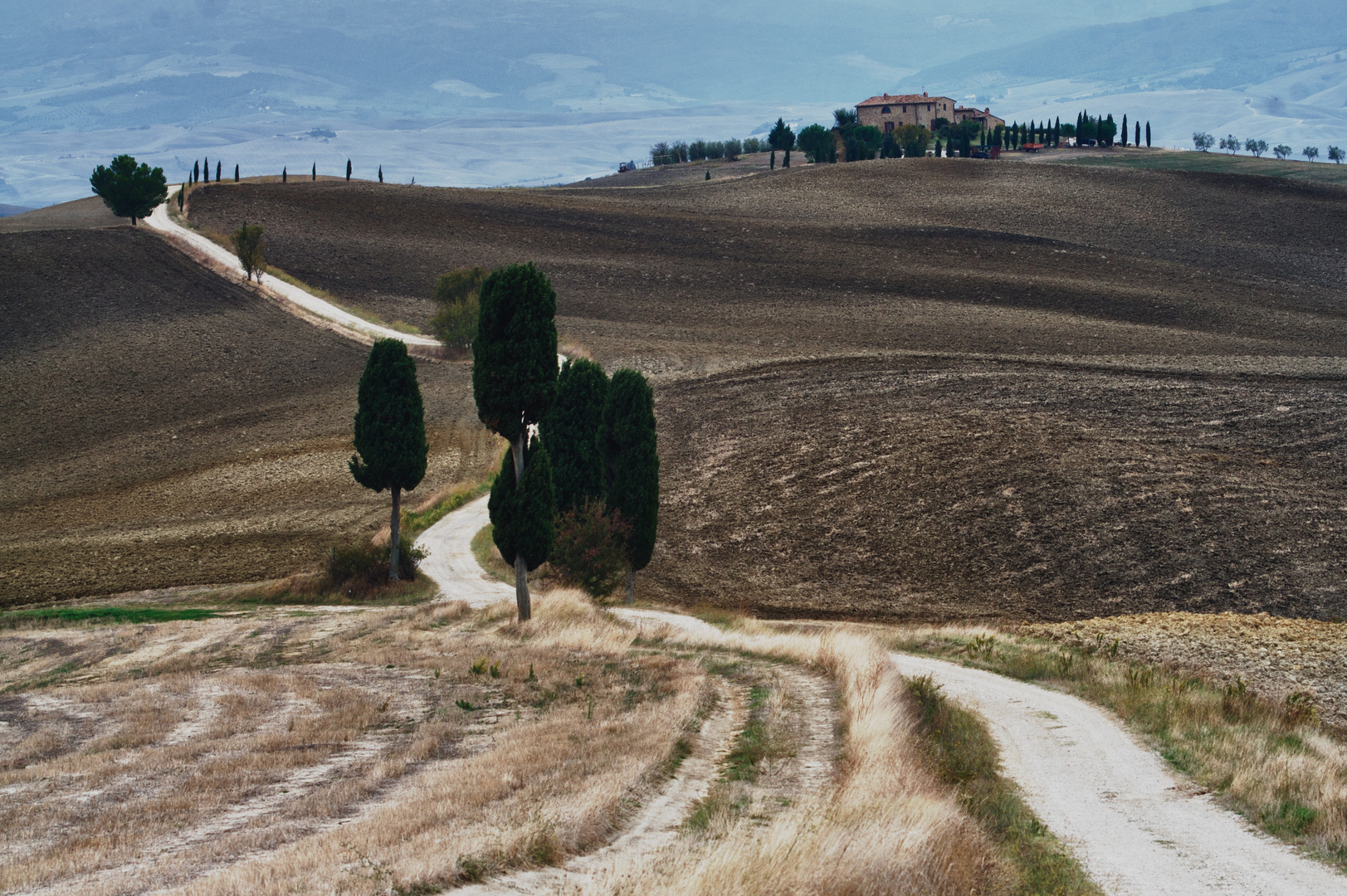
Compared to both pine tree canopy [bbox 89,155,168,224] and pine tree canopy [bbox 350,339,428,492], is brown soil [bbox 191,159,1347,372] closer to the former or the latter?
pine tree canopy [bbox 89,155,168,224]

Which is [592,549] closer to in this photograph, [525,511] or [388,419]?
[525,511]

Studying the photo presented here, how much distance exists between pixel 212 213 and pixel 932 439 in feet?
292

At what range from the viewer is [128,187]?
9981 centimetres

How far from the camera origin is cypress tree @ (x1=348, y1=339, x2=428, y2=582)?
38594mm

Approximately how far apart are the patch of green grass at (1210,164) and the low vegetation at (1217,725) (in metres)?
136

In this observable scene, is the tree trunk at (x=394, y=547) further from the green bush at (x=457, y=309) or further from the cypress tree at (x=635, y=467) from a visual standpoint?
the green bush at (x=457, y=309)

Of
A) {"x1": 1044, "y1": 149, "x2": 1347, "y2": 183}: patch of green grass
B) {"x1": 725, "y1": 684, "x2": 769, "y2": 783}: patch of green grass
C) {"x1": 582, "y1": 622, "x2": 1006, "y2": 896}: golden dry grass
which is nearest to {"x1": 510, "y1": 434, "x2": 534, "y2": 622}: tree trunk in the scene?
{"x1": 725, "y1": 684, "x2": 769, "y2": 783}: patch of green grass

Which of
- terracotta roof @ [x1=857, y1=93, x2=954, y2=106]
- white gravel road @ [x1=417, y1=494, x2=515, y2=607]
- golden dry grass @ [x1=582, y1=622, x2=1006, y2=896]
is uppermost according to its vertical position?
terracotta roof @ [x1=857, y1=93, x2=954, y2=106]

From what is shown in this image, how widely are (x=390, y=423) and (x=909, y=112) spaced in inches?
6567

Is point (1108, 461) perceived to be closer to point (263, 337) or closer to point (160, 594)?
point (160, 594)

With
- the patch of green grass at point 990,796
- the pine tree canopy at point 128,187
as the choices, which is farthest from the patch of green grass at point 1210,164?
the patch of green grass at point 990,796

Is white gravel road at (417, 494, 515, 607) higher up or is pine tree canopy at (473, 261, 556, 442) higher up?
pine tree canopy at (473, 261, 556, 442)

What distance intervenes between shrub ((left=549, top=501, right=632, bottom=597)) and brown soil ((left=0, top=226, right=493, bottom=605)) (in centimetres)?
1201

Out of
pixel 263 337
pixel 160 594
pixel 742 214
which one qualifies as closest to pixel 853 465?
pixel 160 594
